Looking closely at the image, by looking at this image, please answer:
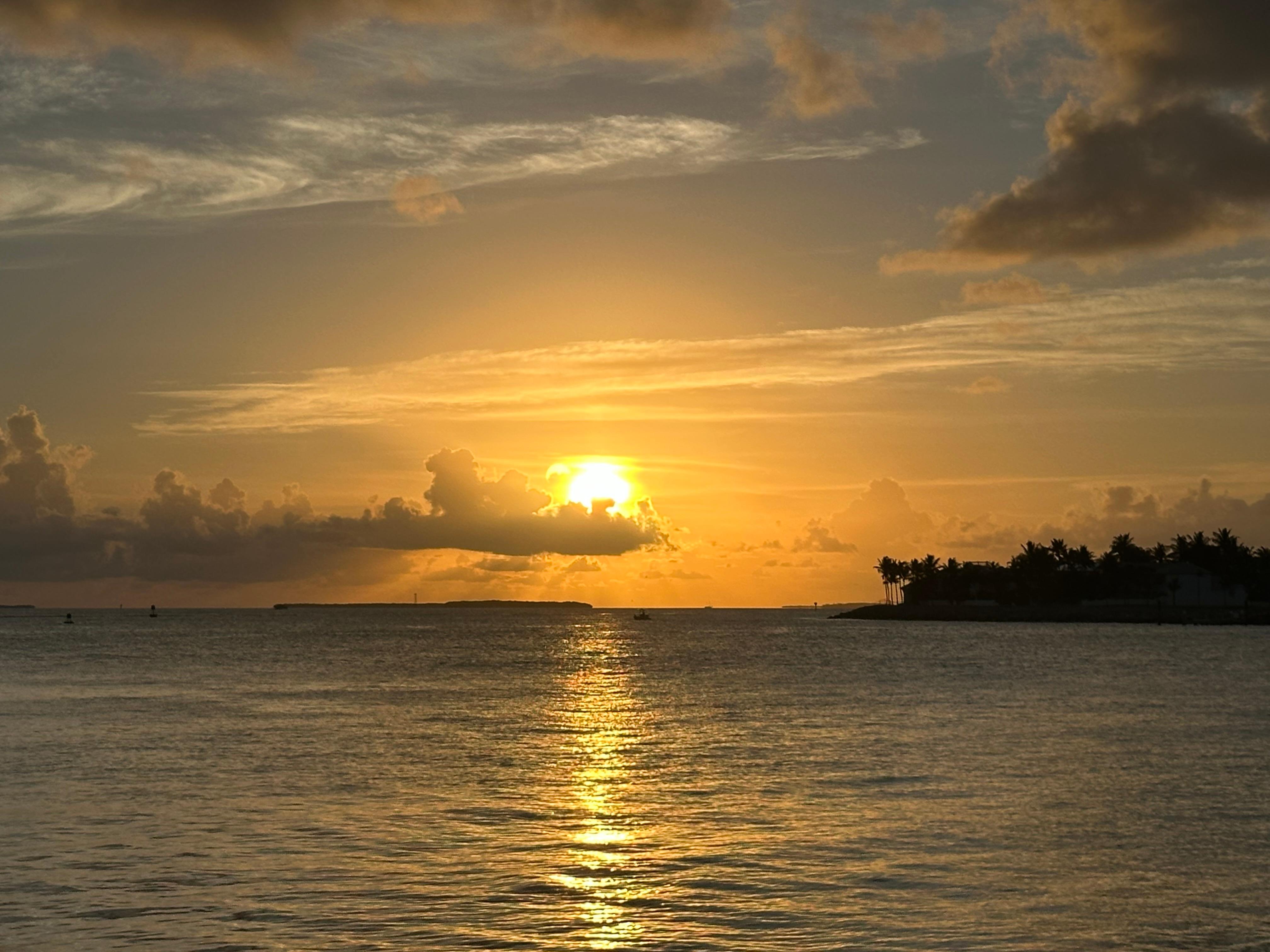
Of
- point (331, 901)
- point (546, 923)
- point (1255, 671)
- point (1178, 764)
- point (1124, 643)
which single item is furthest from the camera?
point (1124, 643)

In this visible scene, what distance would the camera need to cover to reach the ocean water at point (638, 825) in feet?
74.4

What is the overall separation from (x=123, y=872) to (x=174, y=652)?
137 m

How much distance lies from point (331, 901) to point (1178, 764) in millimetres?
32407

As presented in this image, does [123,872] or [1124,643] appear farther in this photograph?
[1124,643]

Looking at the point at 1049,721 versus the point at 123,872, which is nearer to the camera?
the point at 123,872

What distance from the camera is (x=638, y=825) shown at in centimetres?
3256

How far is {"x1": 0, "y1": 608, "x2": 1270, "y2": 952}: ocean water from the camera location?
2267 centimetres

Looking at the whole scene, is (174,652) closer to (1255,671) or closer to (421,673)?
(421,673)

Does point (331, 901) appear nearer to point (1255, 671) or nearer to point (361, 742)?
point (361, 742)

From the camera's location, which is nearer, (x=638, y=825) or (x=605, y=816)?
(x=638, y=825)

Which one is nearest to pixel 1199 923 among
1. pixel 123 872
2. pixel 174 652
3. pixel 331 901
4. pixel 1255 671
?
pixel 331 901

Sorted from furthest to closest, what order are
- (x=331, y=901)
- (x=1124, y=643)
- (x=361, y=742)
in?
(x=1124, y=643)
(x=361, y=742)
(x=331, y=901)

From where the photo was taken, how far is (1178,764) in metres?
45.2

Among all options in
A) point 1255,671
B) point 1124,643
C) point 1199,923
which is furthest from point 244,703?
point 1124,643
